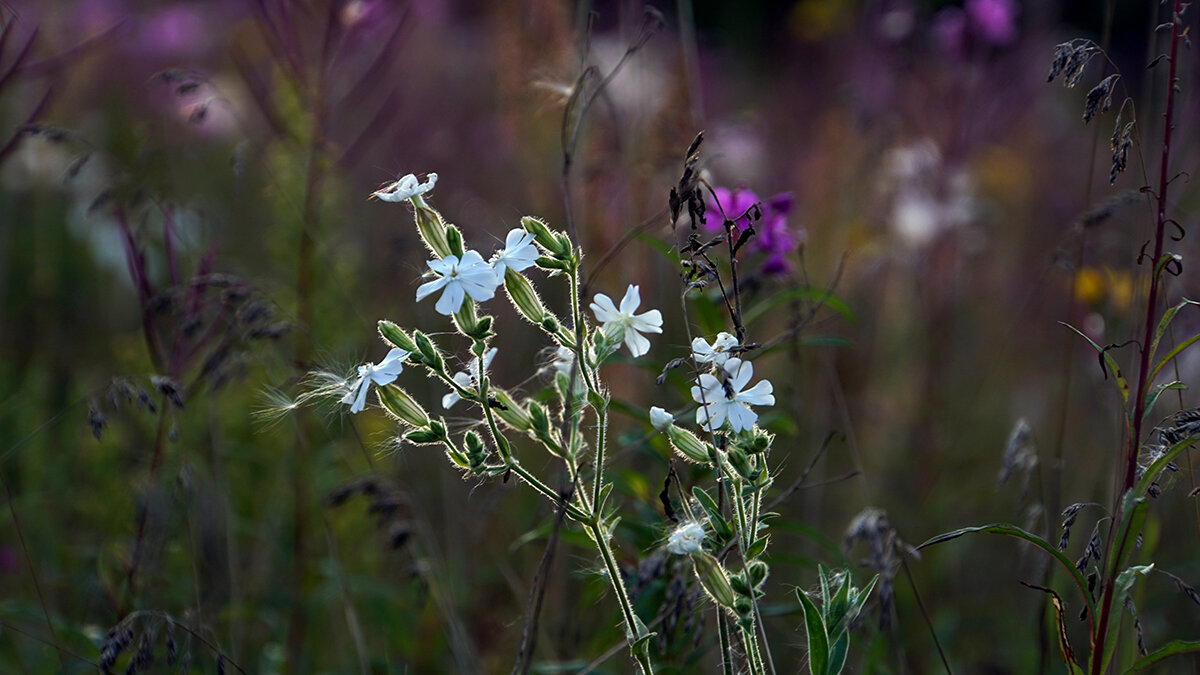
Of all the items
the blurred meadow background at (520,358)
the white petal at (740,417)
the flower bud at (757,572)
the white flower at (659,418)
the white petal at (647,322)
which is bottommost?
the blurred meadow background at (520,358)

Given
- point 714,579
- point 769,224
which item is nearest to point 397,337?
point 714,579

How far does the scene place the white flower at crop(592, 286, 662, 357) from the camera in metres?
1.23

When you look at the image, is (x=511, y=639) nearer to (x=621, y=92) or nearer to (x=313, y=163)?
(x=313, y=163)

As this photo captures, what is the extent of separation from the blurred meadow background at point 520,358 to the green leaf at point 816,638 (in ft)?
0.43

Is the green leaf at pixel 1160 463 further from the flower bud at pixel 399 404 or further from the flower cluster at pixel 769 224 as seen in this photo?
the flower bud at pixel 399 404

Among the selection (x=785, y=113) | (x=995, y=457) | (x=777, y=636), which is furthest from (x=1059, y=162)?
(x=777, y=636)

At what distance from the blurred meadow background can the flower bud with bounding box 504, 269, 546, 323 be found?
0.14 meters

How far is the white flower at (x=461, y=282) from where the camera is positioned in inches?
44.6

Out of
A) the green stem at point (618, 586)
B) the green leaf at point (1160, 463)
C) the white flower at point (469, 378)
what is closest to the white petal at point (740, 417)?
the green stem at point (618, 586)

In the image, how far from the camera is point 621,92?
181 inches

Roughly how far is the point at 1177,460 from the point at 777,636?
1.25 meters

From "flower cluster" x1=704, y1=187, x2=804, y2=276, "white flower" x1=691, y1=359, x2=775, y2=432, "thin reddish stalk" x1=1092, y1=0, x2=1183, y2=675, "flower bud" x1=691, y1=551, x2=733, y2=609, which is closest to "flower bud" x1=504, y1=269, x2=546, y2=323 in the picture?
"white flower" x1=691, y1=359, x2=775, y2=432

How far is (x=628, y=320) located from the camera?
4.10 ft

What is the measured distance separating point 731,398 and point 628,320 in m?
0.19
